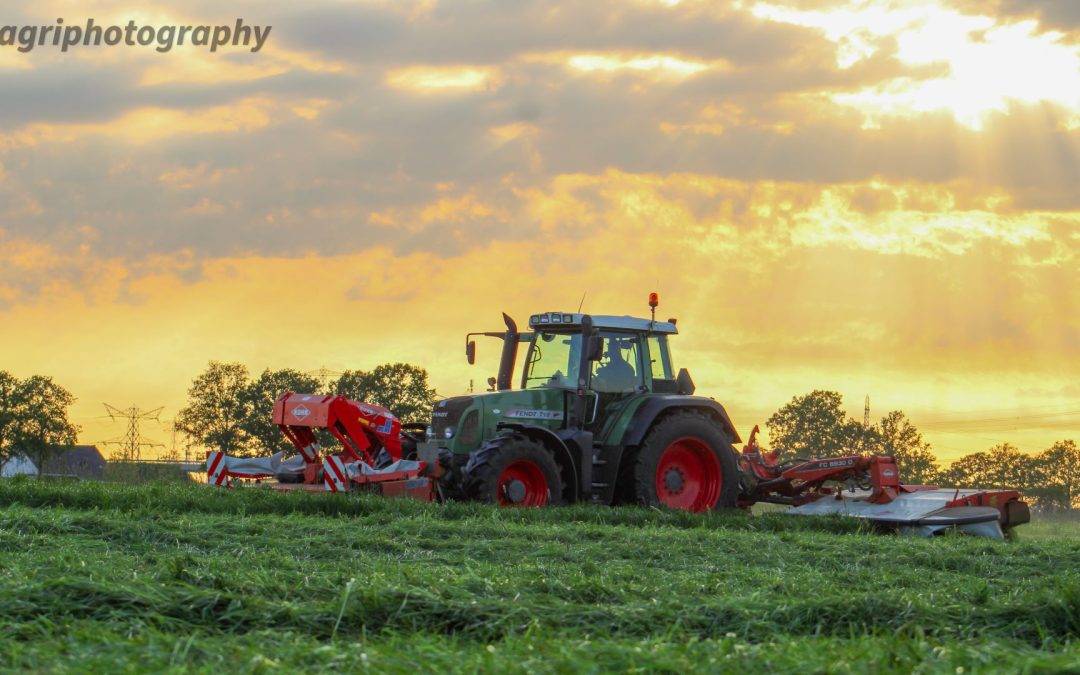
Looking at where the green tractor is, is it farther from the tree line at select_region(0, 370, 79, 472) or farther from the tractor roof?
the tree line at select_region(0, 370, 79, 472)

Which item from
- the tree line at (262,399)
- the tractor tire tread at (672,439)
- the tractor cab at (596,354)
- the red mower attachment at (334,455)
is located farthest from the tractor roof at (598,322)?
the tree line at (262,399)

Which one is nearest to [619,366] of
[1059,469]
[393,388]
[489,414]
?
[489,414]

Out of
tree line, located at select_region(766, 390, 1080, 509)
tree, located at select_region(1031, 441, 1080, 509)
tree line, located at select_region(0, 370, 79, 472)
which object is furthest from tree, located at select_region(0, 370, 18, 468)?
tree, located at select_region(1031, 441, 1080, 509)

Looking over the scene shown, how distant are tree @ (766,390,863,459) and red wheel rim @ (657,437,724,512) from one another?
99.5ft

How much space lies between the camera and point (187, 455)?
4531 centimetres

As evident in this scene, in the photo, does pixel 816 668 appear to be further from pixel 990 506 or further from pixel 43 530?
pixel 990 506

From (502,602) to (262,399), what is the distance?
134 feet

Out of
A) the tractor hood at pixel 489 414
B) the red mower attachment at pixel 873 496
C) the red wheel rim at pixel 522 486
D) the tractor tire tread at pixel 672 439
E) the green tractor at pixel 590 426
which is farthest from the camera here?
the tractor tire tread at pixel 672 439

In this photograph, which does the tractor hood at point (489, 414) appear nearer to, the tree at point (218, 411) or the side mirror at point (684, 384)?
the side mirror at point (684, 384)

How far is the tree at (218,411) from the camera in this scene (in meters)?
45.8

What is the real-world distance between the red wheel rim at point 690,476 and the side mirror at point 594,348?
1608 mm

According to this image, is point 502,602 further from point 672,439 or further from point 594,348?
point 672,439

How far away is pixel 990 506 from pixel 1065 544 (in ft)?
9.65

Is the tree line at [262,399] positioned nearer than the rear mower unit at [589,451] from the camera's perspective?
No
